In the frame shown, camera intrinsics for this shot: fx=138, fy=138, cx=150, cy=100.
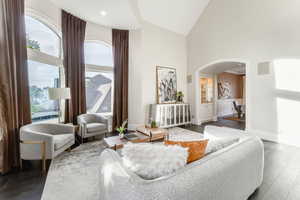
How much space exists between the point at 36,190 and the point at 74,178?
0.45 metres

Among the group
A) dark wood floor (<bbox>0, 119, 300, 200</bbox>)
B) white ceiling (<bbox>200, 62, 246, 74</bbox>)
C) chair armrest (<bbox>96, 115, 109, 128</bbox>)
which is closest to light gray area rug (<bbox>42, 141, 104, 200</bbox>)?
dark wood floor (<bbox>0, 119, 300, 200</bbox>)

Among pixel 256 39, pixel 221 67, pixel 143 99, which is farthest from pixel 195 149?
pixel 221 67

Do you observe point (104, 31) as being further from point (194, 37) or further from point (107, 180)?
point (107, 180)

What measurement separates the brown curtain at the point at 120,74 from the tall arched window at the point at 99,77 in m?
0.37

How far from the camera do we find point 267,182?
198cm

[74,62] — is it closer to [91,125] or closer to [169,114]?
[91,125]

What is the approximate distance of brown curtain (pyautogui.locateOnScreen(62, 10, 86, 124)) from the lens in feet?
11.9

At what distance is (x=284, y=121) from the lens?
141 inches

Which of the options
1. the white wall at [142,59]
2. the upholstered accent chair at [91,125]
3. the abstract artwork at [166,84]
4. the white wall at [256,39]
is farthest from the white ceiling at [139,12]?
the upholstered accent chair at [91,125]

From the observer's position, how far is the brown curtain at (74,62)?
3.63 metres

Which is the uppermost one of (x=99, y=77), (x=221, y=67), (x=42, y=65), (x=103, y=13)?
(x=103, y=13)

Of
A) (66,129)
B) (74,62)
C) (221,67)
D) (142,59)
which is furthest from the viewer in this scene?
(221,67)

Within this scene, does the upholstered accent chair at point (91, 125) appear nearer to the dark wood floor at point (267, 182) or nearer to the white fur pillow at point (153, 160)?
the dark wood floor at point (267, 182)

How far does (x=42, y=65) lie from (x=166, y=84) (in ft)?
12.4
